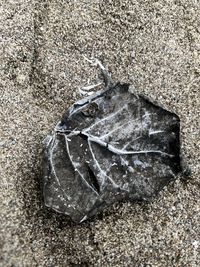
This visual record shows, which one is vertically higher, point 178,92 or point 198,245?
point 178,92

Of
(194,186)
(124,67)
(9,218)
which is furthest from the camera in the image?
(124,67)

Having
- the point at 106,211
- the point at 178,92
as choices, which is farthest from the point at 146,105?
the point at 106,211

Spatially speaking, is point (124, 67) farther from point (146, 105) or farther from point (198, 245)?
point (198, 245)

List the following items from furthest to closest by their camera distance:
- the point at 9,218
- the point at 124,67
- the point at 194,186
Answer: the point at 124,67 < the point at 194,186 < the point at 9,218
